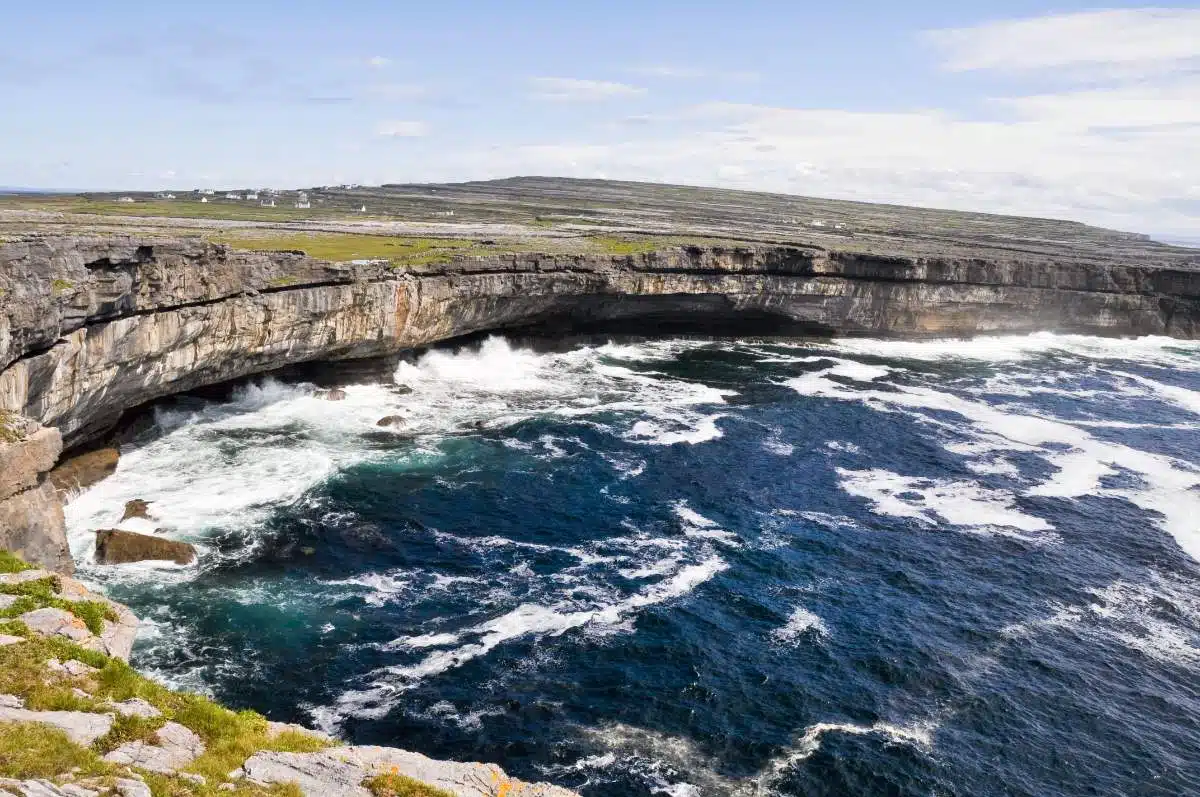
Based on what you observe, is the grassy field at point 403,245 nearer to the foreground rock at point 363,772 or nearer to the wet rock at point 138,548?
the wet rock at point 138,548

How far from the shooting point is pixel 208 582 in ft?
115

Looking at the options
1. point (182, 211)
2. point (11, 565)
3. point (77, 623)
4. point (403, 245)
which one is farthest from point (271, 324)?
point (182, 211)

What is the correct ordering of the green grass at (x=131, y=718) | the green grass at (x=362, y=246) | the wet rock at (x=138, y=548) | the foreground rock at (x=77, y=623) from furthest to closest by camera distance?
the green grass at (x=362, y=246) < the wet rock at (x=138, y=548) < the foreground rock at (x=77, y=623) < the green grass at (x=131, y=718)

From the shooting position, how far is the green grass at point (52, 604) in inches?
817

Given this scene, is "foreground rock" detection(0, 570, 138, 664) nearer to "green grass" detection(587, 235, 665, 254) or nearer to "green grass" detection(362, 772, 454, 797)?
"green grass" detection(362, 772, 454, 797)

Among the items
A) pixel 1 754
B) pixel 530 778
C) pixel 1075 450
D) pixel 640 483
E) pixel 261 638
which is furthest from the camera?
pixel 1075 450

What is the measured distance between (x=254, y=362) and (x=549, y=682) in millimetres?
36423

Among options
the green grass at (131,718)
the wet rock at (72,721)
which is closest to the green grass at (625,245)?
the green grass at (131,718)

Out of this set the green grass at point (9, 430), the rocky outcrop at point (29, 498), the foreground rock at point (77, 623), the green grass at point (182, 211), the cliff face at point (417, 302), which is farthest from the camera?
the green grass at point (182, 211)

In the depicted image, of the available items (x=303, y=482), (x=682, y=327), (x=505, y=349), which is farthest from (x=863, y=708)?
(x=682, y=327)

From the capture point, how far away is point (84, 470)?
147 feet

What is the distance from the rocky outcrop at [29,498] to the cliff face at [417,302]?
5709 millimetres

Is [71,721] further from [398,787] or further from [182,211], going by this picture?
[182,211]

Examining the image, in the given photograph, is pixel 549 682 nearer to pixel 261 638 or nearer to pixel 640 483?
pixel 261 638
